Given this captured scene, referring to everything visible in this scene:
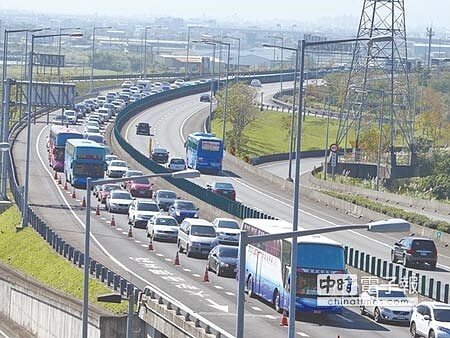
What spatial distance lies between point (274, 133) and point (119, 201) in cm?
8485

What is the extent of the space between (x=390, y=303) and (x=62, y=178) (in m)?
47.0

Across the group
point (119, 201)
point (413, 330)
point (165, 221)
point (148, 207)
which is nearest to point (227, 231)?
point (165, 221)

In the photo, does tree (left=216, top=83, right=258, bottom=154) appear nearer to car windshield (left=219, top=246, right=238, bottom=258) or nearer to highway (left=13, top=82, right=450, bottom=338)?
highway (left=13, top=82, right=450, bottom=338)

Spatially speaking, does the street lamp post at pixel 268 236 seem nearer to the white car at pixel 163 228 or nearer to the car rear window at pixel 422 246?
the car rear window at pixel 422 246

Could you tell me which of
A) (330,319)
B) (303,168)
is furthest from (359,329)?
(303,168)

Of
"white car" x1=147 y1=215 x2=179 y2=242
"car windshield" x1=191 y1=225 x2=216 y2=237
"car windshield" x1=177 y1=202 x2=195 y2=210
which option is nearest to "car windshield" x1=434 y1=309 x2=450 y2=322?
"car windshield" x1=191 y1=225 x2=216 y2=237

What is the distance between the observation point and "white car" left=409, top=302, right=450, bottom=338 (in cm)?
3775

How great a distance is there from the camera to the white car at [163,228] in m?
61.9

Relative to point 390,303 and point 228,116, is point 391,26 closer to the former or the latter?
point 228,116

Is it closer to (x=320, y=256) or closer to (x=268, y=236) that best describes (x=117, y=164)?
(x=320, y=256)

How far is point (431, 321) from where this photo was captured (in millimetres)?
38375

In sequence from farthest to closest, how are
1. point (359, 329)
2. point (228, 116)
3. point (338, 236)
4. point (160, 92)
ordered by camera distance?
point (160, 92)
point (228, 116)
point (338, 236)
point (359, 329)

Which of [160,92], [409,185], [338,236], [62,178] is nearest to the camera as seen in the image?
[338,236]

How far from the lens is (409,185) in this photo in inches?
4429
